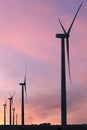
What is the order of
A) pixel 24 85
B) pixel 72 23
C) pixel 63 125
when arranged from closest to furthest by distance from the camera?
pixel 63 125
pixel 72 23
pixel 24 85

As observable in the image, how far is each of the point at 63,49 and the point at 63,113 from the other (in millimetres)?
12176

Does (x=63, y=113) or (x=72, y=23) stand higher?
(x=72, y=23)

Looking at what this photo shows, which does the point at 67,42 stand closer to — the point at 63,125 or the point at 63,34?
the point at 63,34

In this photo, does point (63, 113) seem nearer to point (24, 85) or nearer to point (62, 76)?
point (62, 76)

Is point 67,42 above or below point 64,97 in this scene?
above

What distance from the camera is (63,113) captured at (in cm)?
8562

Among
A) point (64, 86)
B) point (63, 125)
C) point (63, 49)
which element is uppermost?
point (63, 49)

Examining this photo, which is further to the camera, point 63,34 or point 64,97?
point 63,34
